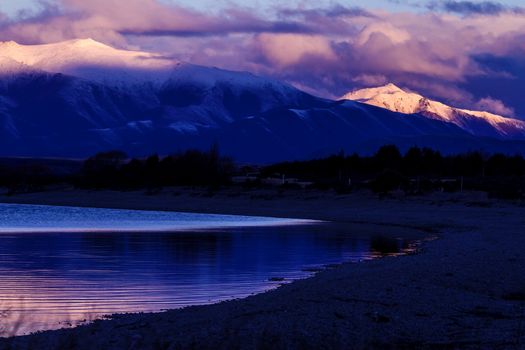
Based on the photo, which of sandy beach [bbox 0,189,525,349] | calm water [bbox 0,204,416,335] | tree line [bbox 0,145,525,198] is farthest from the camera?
tree line [bbox 0,145,525,198]

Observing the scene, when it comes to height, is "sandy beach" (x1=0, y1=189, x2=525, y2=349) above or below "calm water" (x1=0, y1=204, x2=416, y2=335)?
above

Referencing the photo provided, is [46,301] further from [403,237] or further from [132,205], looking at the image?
[132,205]

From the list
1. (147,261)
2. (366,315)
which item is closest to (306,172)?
(147,261)

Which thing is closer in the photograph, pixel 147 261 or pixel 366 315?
pixel 366 315

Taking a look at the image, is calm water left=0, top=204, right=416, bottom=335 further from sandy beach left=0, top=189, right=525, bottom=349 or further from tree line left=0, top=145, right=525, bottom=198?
tree line left=0, top=145, right=525, bottom=198

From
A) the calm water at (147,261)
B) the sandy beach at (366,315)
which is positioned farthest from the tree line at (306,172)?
the sandy beach at (366,315)

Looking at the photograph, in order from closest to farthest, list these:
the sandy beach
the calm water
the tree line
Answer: the sandy beach
the calm water
the tree line

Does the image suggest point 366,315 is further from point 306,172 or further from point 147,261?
point 306,172

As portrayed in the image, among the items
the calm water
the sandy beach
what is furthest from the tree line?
the sandy beach

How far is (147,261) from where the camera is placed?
A: 29891mm

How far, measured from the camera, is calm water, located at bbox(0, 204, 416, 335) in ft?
65.9

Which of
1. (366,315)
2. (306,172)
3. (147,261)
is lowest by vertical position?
(147,261)

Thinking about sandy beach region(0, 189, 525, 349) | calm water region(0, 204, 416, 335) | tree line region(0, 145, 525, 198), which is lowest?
calm water region(0, 204, 416, 335)

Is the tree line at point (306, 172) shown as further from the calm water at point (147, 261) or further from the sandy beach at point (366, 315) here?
the sandy beach at point (366, 315)
